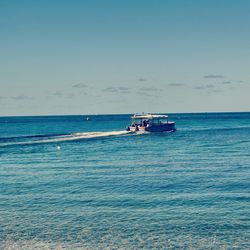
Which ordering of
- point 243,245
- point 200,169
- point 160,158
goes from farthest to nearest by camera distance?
point 160,158 → point 200,169 → point 243,245

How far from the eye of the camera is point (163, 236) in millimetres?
35031

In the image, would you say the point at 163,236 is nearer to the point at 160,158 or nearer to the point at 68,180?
the point at 68,180

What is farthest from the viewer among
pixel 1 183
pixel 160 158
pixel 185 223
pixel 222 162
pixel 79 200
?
pixel 160 158

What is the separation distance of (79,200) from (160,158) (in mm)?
39371

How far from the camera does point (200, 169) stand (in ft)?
216

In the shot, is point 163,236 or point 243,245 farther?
point 163,236

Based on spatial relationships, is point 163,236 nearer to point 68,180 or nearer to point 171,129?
point 68,180

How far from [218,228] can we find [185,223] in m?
2.79

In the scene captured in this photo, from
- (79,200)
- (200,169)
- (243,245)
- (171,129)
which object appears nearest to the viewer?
(243,245)

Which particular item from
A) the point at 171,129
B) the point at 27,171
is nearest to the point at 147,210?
the point at 27,171

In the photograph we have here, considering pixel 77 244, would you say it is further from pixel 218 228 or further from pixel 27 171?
pixel 27 171

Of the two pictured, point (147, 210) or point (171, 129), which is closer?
point (147, 210)

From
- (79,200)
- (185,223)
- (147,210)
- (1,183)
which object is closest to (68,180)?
(1,183)

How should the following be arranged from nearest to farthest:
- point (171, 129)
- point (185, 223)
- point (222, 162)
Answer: point (185, 223) < point (222, 162) < point (171, 129)
